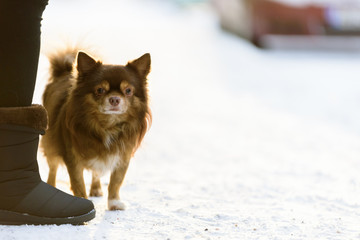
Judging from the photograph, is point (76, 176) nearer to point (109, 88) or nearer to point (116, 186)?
point (116, 186)

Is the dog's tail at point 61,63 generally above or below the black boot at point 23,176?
above

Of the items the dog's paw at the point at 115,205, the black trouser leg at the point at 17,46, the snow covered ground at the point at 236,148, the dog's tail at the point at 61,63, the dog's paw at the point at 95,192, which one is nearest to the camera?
the black trouser leg at the point at 17,46

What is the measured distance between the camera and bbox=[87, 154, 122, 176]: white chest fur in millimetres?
3178

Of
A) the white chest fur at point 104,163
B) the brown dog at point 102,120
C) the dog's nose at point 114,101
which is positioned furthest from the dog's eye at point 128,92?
the white chest fur at point 104,163

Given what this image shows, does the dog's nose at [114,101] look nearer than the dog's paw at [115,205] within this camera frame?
Yes

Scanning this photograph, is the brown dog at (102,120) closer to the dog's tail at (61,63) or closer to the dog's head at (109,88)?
the dog's head at (109,88)

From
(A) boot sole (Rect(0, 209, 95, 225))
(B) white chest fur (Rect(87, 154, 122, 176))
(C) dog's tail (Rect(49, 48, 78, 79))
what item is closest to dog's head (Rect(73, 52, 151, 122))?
(B) white chest fur (Rect(87, 154, 122, 176))

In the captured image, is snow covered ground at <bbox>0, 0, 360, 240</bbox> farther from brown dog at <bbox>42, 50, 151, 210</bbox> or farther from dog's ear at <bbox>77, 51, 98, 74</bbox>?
dog's ear at <bbox>77, 51, 98, 74</bbox>

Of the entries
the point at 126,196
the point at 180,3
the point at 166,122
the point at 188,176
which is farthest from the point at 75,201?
the point at 180,3

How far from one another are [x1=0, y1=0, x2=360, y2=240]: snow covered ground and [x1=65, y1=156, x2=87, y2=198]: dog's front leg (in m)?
0.16

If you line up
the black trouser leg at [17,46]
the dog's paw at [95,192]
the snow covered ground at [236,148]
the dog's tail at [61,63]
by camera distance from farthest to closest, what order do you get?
the dog's tail at [61,63], the dog's paw at [95,192], the snow covered ground at [236,148], the black trouser leg at [17,46]

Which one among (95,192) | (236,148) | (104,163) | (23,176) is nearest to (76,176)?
(104,163)

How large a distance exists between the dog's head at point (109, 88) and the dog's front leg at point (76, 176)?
0.33 m

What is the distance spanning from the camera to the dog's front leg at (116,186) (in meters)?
3.16
